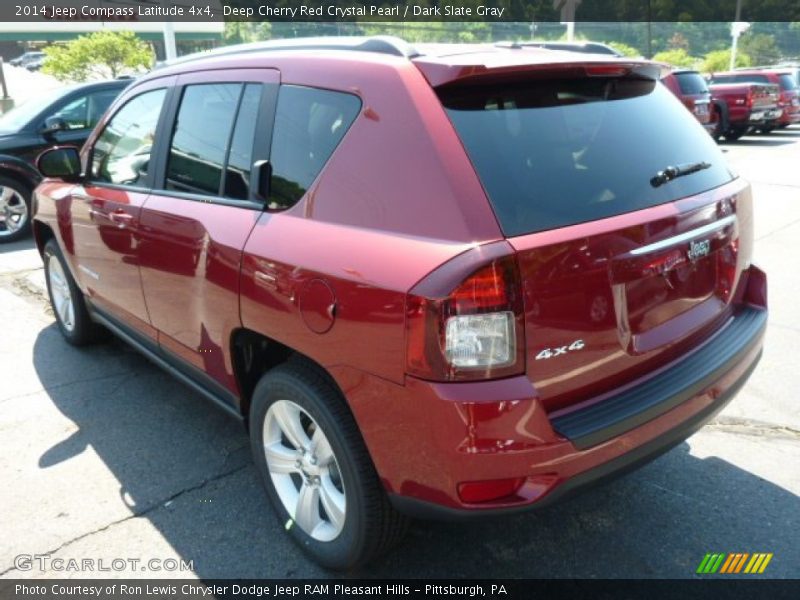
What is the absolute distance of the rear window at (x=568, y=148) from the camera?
2.00 meters

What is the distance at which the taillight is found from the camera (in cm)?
183

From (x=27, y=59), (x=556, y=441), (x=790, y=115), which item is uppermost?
(x=27, y=59)

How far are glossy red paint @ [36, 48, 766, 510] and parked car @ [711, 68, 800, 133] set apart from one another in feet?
62.0

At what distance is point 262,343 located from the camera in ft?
8.73

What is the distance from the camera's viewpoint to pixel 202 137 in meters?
2.96

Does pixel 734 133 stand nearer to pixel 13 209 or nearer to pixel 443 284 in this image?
pixel 13 209

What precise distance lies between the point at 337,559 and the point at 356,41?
1.90 meters

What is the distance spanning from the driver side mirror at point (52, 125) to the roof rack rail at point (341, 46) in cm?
583

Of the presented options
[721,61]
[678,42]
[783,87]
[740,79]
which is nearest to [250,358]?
[783,87]

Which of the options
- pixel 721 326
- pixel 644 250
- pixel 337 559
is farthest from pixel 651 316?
pixel 337 559

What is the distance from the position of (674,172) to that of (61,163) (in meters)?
3.36

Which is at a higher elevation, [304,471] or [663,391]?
[663,391]

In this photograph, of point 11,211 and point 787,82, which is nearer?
point 11,211

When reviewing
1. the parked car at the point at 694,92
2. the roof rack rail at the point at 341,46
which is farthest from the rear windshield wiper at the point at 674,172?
the parked car at the point at 694,92
